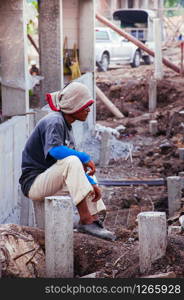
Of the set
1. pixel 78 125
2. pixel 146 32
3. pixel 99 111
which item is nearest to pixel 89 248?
pixel 78 125

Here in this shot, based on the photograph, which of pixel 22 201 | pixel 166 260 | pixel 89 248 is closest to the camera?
pixel 166 260

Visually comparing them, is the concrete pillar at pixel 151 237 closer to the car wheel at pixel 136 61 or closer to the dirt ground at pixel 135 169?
the dirt ground at pixel 135 169

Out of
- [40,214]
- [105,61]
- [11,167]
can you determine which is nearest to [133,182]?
[11,167]

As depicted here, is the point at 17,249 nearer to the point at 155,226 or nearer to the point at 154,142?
the point at 155,226

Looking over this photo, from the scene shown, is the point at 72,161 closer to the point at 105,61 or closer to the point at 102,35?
the point at 105,61

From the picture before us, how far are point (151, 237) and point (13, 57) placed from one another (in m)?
5.48

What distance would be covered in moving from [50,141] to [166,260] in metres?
1.67

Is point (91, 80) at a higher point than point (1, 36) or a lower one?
lower

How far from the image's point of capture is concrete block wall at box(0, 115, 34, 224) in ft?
25.9

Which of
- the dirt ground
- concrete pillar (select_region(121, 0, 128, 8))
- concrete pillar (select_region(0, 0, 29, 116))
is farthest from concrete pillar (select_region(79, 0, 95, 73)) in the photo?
concrete pillar (select_region(121, 0, 128, 8))

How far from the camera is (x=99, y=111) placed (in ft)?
66.1

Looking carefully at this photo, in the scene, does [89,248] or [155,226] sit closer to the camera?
[155,226]

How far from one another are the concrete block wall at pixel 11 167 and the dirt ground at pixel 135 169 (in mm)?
1130

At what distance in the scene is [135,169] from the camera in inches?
522
